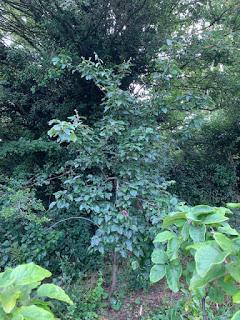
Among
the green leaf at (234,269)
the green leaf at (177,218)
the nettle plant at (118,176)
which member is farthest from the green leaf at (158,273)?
Answer: the nettle plant at (118,176)

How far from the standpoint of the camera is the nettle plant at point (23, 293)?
63 centimetres

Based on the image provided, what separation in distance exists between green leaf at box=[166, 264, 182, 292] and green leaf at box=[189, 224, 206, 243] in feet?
0.45

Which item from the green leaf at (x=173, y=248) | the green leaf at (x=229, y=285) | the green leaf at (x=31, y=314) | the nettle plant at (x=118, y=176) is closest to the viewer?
the green leaf at (x=31, y=314)

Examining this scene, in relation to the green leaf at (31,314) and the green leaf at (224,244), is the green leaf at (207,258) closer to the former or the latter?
the green leaf at (224,244)

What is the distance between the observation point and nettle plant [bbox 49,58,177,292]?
230 cm

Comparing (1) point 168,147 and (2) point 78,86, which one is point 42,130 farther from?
(1) point 168,147

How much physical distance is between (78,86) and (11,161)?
4.13 feet

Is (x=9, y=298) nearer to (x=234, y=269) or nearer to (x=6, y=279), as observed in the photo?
(x=6, y=279)

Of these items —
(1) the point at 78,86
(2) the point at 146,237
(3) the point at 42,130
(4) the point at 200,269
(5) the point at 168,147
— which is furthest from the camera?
(3) the point at 42,130

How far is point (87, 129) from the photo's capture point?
2459 millimetres

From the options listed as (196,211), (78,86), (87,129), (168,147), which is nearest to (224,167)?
(168,147)

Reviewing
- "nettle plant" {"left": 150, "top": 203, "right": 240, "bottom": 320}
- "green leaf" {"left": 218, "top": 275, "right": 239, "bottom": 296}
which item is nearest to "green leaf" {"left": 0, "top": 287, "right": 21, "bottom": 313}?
"nettle plant" {"left": 150, "top": 203, "right": 240, "bottom": 320}

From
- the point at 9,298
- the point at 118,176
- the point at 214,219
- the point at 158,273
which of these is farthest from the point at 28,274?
the point at 118,176

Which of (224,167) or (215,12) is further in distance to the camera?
(224,167)
